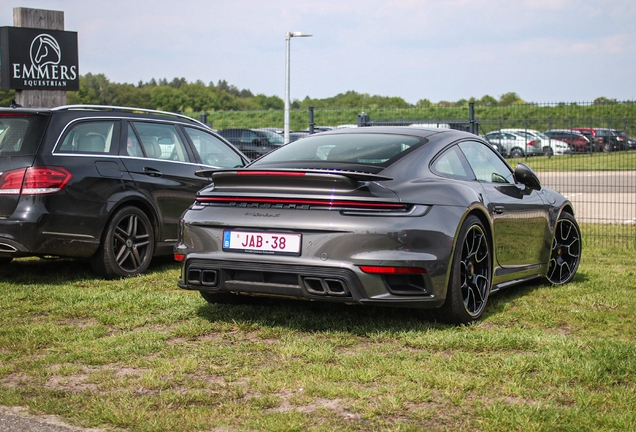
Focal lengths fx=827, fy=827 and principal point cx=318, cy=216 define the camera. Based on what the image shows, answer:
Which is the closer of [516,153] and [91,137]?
[91,137]

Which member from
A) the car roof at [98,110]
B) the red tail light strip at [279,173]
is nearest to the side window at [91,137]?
the car roof at [98,110]

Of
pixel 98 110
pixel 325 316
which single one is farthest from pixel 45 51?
pixel 325 316

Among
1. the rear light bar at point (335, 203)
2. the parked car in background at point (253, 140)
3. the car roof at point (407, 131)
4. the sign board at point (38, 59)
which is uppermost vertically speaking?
the sign board at point (38, 59)

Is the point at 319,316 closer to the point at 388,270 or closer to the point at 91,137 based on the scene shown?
the point at 388,270

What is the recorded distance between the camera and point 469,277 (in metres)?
5.78

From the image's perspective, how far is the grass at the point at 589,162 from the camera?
12.5m

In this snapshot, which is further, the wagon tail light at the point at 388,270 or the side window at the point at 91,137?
the side window at the point at 91,137

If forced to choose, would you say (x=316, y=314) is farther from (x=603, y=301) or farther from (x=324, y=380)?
(x=603, y=301)

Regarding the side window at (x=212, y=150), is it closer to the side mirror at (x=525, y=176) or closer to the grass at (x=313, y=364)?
the grass at (x=313, y=364)

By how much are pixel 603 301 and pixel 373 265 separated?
8.25ft

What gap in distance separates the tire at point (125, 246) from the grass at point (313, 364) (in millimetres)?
814

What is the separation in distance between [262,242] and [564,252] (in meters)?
3.71

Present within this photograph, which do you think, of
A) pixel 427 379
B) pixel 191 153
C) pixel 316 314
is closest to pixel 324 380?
pixel 427 379

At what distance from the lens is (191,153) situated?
8.95 m
